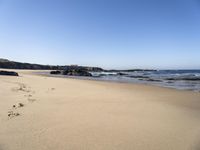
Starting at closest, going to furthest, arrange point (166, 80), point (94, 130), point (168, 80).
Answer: point (94, 130), point (168, 80), point (166, 80)

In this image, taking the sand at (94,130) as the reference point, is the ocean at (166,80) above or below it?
below

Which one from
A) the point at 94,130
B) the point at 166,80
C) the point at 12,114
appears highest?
the point at 12,114

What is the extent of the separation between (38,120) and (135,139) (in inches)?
104

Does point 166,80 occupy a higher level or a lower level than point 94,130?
lower

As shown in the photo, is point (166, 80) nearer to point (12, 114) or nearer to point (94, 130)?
point (94, 130)

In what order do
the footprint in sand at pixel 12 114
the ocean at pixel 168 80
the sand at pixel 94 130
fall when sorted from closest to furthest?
the sand at pixel 94 130 < the footprint in sand at pixel 12 114 < the ocean at pixel 168 80

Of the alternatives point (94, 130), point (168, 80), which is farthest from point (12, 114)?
point (168, 80)

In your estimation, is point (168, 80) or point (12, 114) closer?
point (12, 114)

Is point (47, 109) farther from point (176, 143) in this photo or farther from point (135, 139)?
point (176, 143)

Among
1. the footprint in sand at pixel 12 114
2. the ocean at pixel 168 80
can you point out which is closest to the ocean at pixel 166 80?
the ocean at pixel 168 80

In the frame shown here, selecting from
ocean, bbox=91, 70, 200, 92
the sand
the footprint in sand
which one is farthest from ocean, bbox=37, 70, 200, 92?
the footprint in sand

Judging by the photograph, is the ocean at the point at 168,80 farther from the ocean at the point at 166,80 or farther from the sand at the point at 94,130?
the sand at the point at 94,130

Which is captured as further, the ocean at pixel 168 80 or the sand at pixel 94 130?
the ocean at pixel 168 80

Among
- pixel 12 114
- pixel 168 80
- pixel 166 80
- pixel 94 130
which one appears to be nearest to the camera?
pixel 94 130
